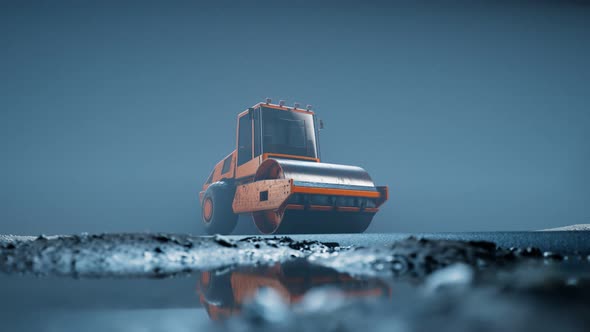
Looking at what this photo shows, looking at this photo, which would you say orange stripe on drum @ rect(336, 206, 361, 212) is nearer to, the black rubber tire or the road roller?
the road roller

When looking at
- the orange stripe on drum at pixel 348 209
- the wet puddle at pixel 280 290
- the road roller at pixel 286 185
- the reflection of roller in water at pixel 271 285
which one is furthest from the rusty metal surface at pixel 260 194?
the reflection of roller in water at pixel 271 285

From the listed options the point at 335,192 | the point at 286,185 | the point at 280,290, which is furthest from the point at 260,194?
the point at 280,290

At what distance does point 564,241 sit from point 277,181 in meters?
4.59

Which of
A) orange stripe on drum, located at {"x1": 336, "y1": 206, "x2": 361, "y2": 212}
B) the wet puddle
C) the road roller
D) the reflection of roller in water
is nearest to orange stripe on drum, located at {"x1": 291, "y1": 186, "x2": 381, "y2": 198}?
the road roller

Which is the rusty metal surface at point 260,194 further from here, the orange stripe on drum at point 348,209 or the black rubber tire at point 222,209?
the orange stripe on drum at point 348,209

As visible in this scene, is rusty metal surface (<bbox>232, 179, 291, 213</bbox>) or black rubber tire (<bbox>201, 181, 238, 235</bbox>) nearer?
rusty metal surface (<bbox>232, 179, 291, 213</bbox>)

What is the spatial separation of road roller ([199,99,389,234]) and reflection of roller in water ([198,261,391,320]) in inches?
212

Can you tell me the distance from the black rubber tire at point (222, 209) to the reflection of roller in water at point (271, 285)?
761 centimetres

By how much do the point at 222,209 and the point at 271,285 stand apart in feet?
26.9

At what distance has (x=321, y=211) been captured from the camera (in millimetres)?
7816

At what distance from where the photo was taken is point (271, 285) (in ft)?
4.90

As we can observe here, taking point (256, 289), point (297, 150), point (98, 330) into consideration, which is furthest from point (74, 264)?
point (297, 150)

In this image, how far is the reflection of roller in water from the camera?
117 centimetres

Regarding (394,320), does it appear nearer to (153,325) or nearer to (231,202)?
(153,325)
